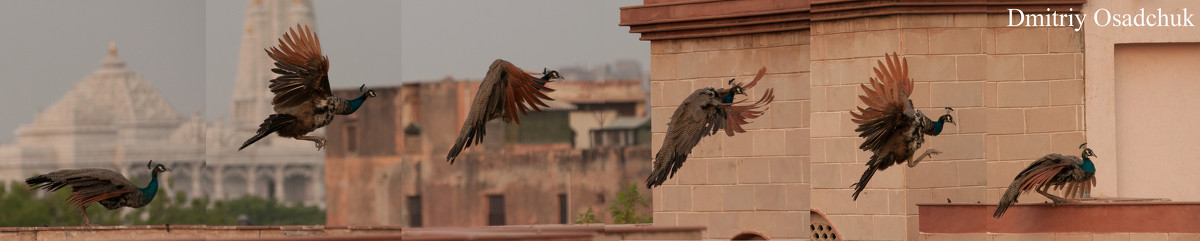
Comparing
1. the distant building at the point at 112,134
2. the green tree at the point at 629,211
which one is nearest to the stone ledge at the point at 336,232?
the green tree at the point at 629,211

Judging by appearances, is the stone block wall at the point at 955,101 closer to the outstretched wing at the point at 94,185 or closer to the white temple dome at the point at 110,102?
the outstretched wing at the point at 94,185

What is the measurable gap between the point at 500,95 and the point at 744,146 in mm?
8482

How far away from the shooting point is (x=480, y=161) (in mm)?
75875

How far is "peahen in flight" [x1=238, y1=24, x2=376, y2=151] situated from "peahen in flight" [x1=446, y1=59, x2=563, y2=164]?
1060mm

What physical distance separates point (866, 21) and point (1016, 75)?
1902mm

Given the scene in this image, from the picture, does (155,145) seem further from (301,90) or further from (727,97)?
(301,90)

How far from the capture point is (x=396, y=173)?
77.0m

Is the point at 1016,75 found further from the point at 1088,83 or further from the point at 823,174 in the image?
the point at 823,174

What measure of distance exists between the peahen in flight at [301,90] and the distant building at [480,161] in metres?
54.3

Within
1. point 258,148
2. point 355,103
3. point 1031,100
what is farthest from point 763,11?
point 258,148

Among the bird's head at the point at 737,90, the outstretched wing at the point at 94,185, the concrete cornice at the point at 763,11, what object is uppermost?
the concrete cornice at the point at 763,11

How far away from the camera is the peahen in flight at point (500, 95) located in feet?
49.0

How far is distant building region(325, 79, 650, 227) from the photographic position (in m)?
73.6

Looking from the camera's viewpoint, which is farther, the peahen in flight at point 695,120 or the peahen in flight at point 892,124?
the peahen in flight at point 892,124
